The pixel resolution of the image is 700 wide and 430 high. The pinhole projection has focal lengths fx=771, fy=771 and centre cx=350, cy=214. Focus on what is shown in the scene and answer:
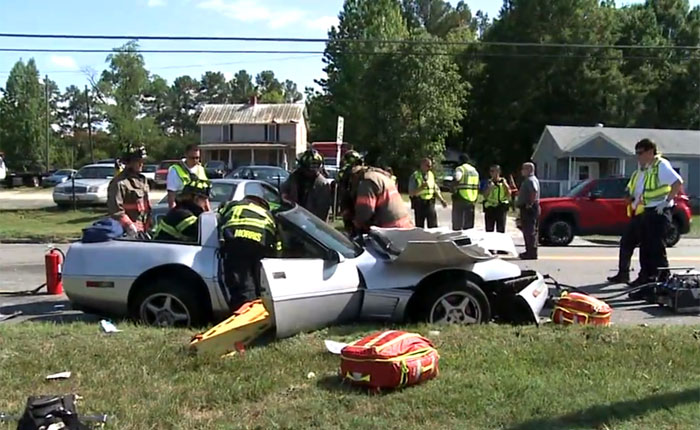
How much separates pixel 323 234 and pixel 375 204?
5.13 feet

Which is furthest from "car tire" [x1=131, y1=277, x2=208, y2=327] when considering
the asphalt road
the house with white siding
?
the house with white siding

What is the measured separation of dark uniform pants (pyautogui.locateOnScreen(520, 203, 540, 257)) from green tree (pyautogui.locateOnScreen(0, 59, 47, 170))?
2425 inches

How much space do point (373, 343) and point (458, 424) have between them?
892mm

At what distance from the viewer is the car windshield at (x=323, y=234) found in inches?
263

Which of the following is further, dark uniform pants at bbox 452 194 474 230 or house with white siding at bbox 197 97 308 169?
house with white siding at bbox 197 97 308 169

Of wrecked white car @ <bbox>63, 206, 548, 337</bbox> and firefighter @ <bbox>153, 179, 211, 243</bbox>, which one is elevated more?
firefighter @ <bbox>153, 179, 211, 243</bbox>

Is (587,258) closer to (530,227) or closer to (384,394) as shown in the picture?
(530,227)

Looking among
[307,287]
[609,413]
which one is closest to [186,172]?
[307,287]

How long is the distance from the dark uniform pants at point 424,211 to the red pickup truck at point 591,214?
335 cm

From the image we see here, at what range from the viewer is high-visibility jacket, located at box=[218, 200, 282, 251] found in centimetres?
656

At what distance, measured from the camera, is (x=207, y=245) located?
6984mm

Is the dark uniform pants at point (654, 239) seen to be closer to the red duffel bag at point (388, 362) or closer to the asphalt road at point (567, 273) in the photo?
the asphalt road at point (567, 273)

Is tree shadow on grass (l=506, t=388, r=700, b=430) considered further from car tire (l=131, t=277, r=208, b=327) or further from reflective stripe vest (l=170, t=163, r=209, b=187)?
reflective stripe vest (l=170, t=163, r=209, b=187)

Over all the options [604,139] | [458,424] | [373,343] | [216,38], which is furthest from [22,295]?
[604,139]
